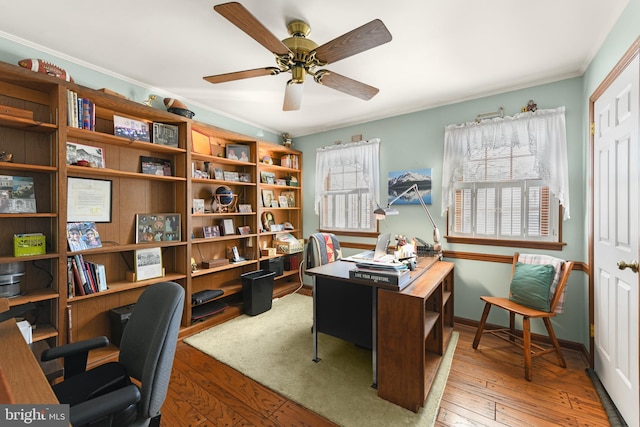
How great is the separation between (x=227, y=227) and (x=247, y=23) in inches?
101

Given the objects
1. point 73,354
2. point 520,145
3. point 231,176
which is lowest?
point 73,354

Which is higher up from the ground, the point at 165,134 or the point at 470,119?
the point at 470,119

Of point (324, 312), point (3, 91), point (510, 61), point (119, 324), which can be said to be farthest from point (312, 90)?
point (119, 324)

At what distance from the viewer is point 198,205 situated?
3.17m

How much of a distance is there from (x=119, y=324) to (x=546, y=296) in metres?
3.64

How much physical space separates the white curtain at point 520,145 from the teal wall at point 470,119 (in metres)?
0.09

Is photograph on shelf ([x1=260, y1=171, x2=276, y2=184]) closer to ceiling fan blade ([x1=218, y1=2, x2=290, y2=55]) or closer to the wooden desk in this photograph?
→ ceiling fan blade ([x1=218, y1=2, x2=290, y2=55])

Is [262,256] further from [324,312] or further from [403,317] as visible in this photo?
[403,317]

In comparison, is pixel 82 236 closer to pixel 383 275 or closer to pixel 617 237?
pixel 383 275

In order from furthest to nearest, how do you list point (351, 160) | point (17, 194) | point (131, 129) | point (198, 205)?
point (351, 160) → point (198, 205) → point (131, 129) → point (17, 194)

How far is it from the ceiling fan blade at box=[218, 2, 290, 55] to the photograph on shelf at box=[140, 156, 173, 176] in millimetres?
1886

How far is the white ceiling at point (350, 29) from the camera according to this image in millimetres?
1680

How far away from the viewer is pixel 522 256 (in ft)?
8.55

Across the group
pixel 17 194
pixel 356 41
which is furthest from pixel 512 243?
pixel 17 194
